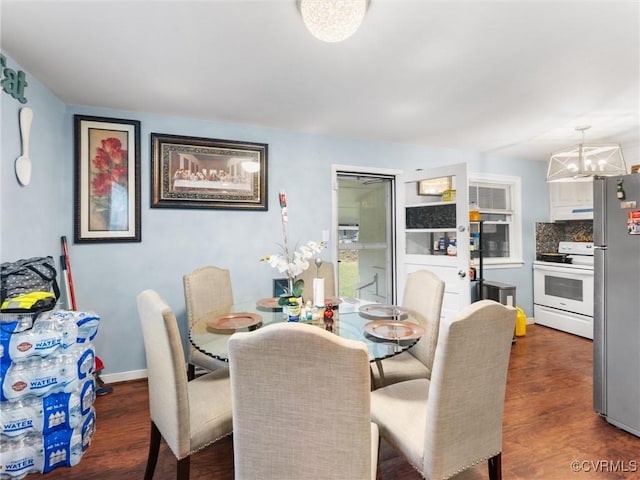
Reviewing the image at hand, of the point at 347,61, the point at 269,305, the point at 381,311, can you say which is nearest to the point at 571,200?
the point at 381,311

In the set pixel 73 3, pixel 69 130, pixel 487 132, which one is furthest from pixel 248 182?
pixel 487 132

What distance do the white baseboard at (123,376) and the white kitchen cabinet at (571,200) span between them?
5.43 m

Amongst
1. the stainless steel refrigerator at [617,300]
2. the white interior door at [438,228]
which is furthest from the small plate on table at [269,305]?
the stainless steel refrigerator at [617,300]

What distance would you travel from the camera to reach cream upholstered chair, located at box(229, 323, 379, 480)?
3.21 feet

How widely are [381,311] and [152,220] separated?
85.6 inches

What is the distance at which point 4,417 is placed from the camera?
5.53 feet

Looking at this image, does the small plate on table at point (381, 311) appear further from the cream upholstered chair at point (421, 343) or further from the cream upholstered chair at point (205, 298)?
the cream upholstered chair at point (205, 298)

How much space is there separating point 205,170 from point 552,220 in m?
4.79

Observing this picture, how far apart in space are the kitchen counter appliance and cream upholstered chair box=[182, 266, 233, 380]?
4.12 metres

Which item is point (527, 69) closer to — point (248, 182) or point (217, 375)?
point (248, 182)

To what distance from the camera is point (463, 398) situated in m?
1.23

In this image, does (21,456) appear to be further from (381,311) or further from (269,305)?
(381,311)

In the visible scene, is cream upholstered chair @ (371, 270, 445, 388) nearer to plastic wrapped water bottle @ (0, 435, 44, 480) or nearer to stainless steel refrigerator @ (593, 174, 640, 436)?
stainless steel refrigerator @ (593, 174, 640, 436)

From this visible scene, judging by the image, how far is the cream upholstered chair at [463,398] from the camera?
1.18 metres
